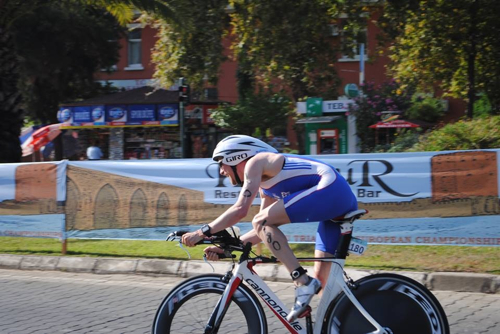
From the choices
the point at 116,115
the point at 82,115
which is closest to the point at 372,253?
the point at 116,115

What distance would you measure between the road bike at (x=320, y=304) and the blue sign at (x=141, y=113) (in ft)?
69.0

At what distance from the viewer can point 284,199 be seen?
14.1ft

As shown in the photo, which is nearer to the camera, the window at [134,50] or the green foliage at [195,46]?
the green foliage at [195,46]

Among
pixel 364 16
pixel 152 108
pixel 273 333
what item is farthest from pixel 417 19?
pixel 273 333

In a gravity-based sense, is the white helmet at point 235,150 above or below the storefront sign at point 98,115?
below

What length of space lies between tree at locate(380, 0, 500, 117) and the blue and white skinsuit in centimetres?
1647

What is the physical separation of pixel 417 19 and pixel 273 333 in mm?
16212

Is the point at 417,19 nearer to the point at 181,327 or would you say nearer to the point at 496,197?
the point at 496,197

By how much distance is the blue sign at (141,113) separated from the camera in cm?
2517

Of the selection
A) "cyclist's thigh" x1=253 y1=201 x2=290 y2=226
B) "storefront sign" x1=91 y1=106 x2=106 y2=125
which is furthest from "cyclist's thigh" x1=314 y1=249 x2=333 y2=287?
"storefront sign" x1=91 y1=106 x2=106 y2=125

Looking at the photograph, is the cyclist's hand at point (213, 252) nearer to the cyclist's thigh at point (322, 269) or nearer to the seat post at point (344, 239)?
the cyclist's thigh at point (322, 269)

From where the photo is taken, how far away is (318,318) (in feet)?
14.3

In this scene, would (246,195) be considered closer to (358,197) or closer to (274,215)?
(274,215)

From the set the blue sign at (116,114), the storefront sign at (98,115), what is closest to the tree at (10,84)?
the blue sign at (116,114)
